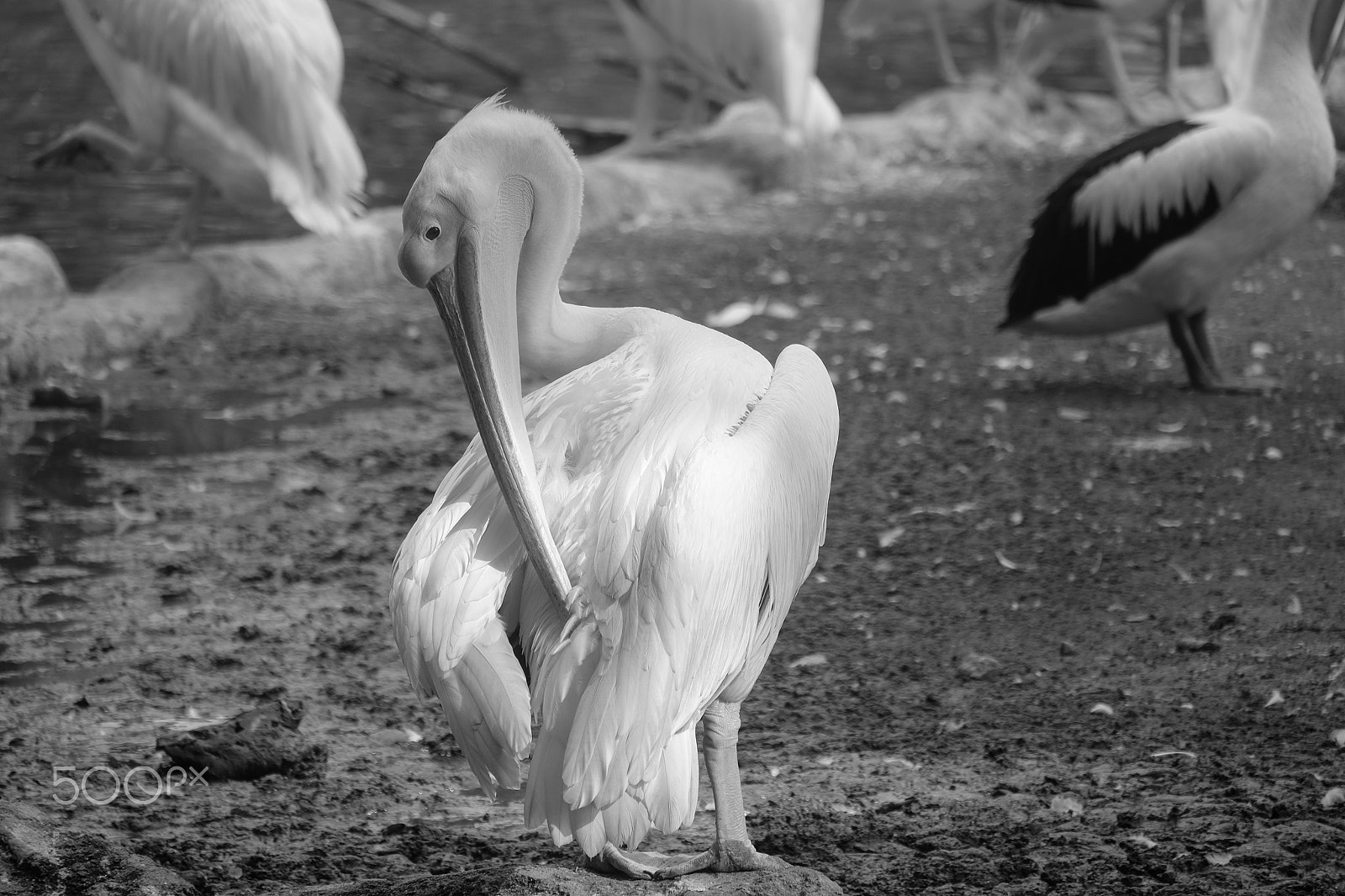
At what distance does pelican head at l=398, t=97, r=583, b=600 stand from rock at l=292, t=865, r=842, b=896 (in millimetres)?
397

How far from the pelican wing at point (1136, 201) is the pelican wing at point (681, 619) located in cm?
277

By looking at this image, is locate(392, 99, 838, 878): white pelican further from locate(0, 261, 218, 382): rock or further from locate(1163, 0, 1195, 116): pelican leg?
locate(1163, 0, 1195, 116): pelican leg

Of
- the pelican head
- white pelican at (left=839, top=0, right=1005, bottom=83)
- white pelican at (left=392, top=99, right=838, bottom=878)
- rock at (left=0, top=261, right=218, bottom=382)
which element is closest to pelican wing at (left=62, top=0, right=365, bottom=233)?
rock at (left=0, top=261, right=218, bottom=382)

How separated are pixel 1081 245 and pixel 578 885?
345 cm

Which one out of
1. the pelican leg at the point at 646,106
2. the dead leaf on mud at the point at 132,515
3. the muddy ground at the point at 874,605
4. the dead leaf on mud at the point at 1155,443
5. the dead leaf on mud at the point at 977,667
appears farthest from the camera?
the pelican leg at the point at 646,106

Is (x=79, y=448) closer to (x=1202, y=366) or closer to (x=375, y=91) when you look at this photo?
(x=1202, y=366)

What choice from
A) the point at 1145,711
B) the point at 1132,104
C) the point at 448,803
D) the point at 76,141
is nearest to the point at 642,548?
the point at 448,803

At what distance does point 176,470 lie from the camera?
4668mm

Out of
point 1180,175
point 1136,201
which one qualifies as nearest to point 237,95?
point 1136,201

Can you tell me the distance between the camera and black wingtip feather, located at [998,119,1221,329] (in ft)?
16.3

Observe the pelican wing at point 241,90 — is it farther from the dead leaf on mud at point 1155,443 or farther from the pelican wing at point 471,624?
the pelican wing at point 471,624

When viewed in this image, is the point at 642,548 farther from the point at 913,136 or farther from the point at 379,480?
the point at 913,136

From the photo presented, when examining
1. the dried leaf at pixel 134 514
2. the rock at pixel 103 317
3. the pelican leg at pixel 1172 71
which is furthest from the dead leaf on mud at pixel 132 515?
the pelican leg at pixel 1172 71

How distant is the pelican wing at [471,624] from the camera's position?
224 centimetres
